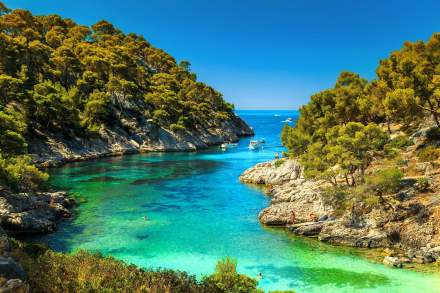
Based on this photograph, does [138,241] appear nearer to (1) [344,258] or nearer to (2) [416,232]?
(1) [344,258]

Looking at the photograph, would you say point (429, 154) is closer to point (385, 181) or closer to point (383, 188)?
point (383, 188)

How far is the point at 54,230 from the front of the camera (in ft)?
113

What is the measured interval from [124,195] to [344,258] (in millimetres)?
33352

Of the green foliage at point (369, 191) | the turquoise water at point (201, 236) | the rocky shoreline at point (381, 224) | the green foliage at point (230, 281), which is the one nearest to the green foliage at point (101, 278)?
the green foliage at point (230, 281)

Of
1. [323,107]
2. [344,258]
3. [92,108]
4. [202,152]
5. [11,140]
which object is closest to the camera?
[344,258]

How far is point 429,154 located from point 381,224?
43.8 feet

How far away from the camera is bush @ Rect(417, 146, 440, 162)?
38.7m

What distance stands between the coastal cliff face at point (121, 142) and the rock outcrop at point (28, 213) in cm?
3402

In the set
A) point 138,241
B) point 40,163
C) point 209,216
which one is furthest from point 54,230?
point 40,163

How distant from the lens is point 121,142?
9619 cm

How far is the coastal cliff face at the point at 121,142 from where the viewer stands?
73.4 m

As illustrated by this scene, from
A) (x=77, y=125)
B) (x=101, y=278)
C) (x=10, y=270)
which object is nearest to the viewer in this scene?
(x=10, y=270)

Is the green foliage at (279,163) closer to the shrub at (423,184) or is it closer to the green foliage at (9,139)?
the shrub at (423,184)

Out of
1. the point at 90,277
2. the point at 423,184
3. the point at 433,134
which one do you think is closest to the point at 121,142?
the point at 433,134
